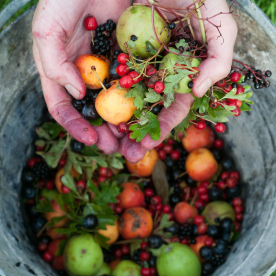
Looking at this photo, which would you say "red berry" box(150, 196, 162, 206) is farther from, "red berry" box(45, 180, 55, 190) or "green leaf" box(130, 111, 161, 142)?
"green leaf" box(130, 111, 161, 142)

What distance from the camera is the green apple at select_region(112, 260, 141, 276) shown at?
7.07ft

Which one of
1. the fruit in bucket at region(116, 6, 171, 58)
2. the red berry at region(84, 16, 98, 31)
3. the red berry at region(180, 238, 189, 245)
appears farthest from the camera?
the red berry at region(180, 238, 189, 245)

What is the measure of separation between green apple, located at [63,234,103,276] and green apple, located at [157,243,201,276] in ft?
1.48

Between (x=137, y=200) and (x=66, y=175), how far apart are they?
0.62 m

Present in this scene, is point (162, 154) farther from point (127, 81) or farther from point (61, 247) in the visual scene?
point (127, 81)

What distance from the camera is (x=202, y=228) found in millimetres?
2285

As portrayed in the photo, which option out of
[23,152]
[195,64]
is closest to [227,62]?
[195,64]

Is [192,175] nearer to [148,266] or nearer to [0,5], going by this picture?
[148,266]

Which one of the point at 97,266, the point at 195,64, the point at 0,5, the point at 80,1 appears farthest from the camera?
the point at 0,5

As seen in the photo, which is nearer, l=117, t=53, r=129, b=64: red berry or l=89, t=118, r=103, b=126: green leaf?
l=117, t=53, r=129, b=64: red berry

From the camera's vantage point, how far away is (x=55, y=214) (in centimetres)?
237

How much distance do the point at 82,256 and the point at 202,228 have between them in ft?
3.05

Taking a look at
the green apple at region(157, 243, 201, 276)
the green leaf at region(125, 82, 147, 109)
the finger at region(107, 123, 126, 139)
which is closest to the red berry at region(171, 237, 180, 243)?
→ the green apple at region(157, 243, 201, 276)

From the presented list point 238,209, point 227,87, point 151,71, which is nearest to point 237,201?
point 238,209
